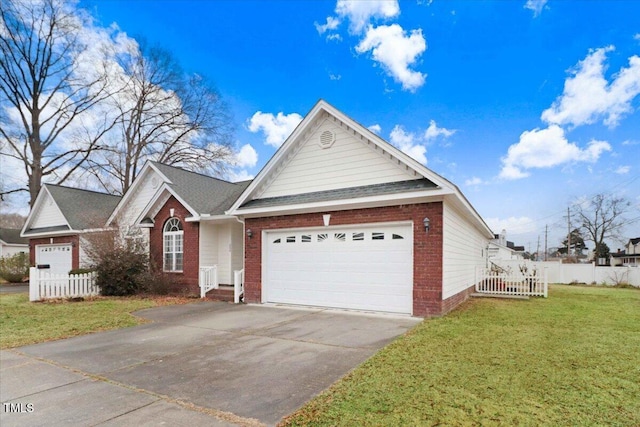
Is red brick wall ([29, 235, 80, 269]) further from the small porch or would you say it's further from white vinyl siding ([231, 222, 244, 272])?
white vinyl siding ([231, 222, 244, 272])

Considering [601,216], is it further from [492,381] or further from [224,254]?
[492,381]

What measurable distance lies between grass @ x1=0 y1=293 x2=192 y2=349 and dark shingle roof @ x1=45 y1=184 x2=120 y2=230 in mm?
7079

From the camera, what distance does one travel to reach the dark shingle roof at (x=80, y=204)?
19894 mm

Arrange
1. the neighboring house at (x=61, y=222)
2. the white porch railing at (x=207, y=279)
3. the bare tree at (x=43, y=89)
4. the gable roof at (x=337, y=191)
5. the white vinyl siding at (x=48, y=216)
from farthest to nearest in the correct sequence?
the bare tree at (x=43, y=89)
the white vinyl siding at (x=48, y=216)
the neighboring house at (x=61, y=222)
the white porch railing at (x=207, y=279)
the gable roof at (x=337, y=191)

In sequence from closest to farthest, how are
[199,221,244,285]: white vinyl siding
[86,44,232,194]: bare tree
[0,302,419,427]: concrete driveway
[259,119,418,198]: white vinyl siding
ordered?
[0,302,419,427]: concrete driveway, [259,119,418,198]: white vinyl siding, [199,221,244,285]: white vinyl siding, [86,44,232,194]: bare tree

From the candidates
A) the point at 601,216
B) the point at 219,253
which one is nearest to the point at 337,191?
the point at 219,253

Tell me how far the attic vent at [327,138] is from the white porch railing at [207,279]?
6.72 meters

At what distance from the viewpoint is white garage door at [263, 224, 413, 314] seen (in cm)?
914

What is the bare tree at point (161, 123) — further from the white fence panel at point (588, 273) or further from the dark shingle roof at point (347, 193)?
the white fence panel at point (588, 273)

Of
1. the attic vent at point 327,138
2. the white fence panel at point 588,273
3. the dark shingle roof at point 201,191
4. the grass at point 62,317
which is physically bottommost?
the white fence panel at point 588,273

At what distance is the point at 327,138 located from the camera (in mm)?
10562

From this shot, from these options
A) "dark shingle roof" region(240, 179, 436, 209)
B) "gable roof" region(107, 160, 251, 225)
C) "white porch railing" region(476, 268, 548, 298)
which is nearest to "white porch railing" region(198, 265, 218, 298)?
"gable roof" region(107, 160, 251, 225)

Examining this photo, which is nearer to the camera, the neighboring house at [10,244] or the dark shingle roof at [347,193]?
the dark shingle roof at [347,193]

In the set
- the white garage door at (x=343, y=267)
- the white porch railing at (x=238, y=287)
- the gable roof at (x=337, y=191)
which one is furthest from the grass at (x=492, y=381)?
the white porch railing at (x=238, y=287)
